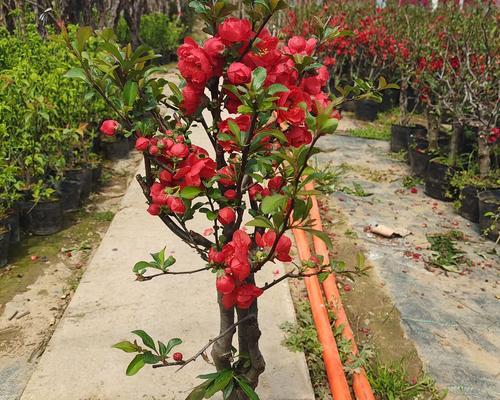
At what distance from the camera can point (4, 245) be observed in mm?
3734

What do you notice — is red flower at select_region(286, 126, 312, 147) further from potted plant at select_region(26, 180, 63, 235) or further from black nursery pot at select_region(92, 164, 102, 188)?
black nursery pot at select_region(92, 164, 102, 188)

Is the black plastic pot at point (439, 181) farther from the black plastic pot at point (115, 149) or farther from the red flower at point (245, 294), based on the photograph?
the red flower at point (245, 294)

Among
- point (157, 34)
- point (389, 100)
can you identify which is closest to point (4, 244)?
point (389, 100)

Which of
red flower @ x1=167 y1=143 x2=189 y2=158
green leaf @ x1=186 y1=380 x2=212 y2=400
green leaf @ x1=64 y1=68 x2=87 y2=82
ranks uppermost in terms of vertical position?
green leaf @ x1=64 y1=68 x2=87 y2=82

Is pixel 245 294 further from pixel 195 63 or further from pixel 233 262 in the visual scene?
pixel 195 63

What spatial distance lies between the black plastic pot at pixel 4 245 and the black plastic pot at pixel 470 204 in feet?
13.3

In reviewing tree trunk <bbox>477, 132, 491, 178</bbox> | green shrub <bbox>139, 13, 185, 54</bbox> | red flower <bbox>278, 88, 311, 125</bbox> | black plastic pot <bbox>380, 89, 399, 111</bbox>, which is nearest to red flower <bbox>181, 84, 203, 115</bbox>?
red flower <bbox>278, 88, 311, 125</bbox>

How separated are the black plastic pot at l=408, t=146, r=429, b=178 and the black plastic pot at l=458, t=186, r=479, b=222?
0.99 metres

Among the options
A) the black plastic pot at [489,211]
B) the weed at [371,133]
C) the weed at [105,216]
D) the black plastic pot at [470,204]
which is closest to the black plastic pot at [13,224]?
the weed at [105,216]

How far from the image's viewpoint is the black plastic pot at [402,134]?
700 centimetres

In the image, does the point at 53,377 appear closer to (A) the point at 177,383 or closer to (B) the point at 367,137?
(A) the point at 177,383

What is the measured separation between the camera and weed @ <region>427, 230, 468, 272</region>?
4070 millimetres

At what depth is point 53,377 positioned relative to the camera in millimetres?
2541

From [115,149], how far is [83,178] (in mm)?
1318
